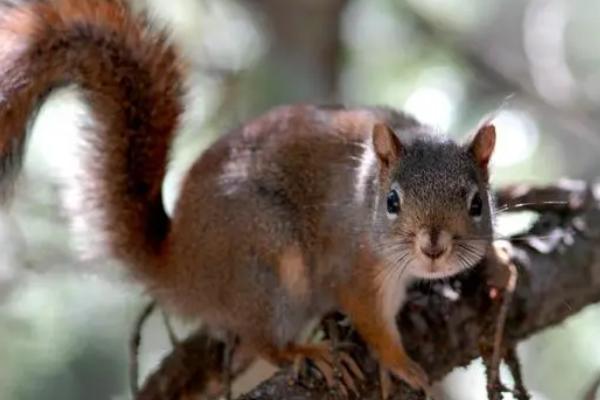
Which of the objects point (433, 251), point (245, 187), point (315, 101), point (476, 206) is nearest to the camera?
point (433, 251)

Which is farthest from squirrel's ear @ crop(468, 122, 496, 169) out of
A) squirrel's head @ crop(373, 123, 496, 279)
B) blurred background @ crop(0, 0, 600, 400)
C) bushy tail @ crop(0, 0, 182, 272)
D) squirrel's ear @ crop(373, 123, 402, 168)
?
bushy tail @ crop(0, 0, 182, 272)

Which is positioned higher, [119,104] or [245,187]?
[119,104]

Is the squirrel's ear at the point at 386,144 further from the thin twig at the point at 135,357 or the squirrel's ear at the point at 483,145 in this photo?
the thin twig at the point at 135,357

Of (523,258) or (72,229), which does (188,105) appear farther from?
(523,258)

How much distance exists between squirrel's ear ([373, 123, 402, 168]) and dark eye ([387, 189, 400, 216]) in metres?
0.07

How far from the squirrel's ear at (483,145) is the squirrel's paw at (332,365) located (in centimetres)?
37

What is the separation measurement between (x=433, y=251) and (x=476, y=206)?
0.14 m

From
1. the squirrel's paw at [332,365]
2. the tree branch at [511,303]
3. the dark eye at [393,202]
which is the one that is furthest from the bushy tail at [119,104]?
the dark eye at [393,202]

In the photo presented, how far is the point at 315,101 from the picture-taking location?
8.48ft

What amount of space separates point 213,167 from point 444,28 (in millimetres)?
914

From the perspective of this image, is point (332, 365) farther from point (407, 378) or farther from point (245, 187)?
point (245, 187)

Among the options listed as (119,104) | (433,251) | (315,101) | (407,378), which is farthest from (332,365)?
(315,101)

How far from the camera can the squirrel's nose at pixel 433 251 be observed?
1687 millimetres

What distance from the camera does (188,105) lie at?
7.02 ft
